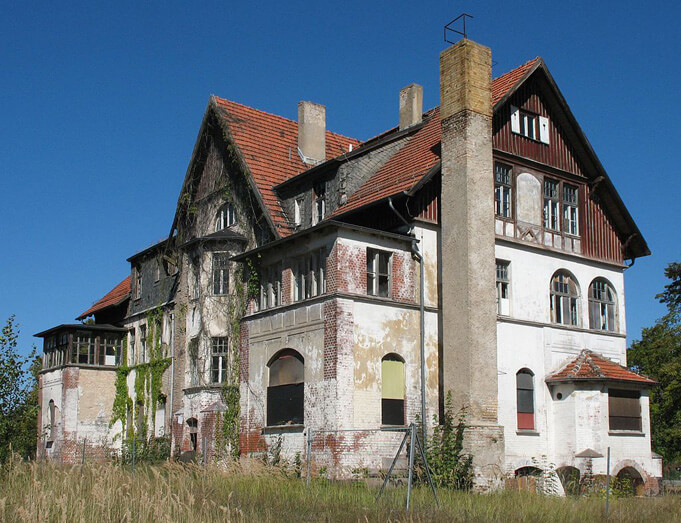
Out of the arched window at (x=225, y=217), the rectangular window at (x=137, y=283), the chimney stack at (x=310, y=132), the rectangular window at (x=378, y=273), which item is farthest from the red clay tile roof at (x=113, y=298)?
the rectangular window at (x=378, y=273)

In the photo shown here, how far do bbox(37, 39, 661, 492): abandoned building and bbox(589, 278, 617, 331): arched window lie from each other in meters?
0.08

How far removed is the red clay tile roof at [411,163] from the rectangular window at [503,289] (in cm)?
418

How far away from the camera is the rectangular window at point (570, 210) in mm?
31203

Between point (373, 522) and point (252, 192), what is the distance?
20385mm

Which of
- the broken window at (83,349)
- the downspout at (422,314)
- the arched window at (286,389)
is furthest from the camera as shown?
the broken window at (83,349)

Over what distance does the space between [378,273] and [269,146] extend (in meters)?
10.1

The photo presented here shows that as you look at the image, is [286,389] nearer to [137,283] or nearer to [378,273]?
[378,273]

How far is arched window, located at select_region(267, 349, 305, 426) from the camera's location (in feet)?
88.0

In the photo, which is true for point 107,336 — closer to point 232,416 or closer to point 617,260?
point 232,416

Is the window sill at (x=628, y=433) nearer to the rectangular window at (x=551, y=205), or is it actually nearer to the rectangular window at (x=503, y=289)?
the rectangular window at (x=503, y=289)

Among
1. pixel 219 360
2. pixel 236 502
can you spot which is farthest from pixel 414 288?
pixel 236 502

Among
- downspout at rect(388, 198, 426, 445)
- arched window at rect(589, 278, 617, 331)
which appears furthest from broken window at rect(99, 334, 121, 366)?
arched window at rect(589, 278, 617, 331)

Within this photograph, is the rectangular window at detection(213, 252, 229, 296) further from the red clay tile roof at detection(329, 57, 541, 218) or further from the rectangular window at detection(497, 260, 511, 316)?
the rectangular window at detection(497, 260, 511, 316)

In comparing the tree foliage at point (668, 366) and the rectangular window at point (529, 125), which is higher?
the rectangular window at point (529, 125)
